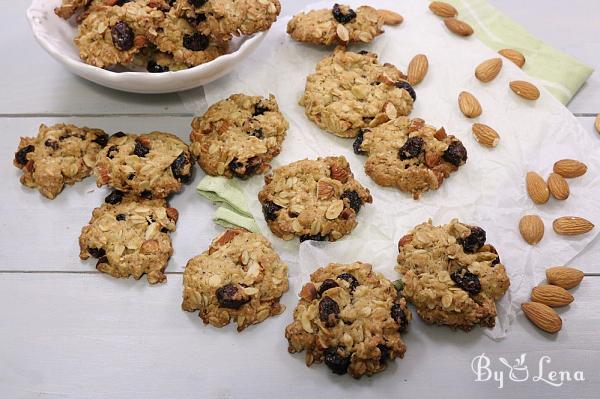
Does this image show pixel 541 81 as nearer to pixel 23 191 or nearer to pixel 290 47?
pixel 290 47

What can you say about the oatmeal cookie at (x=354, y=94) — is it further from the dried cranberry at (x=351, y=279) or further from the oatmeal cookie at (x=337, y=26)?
the dried cranberry at (x=351, y=279)

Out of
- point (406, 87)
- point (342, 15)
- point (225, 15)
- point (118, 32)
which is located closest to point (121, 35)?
point (118, 32)

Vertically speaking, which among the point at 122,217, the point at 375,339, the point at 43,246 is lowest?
the point at 43,246

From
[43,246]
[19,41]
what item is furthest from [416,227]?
[19,41]

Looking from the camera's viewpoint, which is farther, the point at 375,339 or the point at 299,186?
the point at 299,186

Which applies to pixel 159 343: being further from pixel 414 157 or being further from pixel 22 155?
pixel 414 157

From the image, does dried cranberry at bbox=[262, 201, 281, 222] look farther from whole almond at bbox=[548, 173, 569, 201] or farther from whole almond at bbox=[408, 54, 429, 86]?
whole almond at bbox=[548, 173, 569, 201]

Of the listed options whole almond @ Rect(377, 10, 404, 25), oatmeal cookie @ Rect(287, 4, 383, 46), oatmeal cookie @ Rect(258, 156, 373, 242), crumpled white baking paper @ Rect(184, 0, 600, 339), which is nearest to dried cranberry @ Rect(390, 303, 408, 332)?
crumpled white baking paper @ Rect(184, 0, 600, 339)

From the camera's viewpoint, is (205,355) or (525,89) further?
(525,89)
